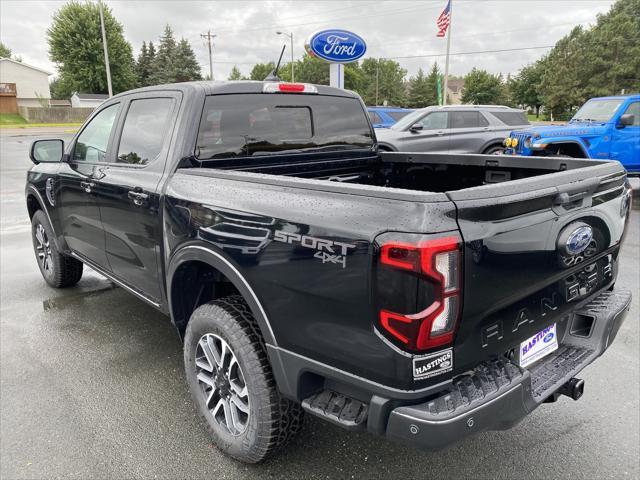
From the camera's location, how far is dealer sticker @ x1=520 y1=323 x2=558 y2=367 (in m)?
2.13

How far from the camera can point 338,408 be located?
6.39ft

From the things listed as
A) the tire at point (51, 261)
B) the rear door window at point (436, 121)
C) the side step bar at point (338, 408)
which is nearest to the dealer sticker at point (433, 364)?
the side step bar at point (338, 408)

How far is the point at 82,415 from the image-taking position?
291cm

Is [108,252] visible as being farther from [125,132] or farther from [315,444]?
[315,444]

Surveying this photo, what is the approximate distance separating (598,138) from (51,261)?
9.19 m

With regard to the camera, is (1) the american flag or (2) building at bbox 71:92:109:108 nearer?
(1) the american flag

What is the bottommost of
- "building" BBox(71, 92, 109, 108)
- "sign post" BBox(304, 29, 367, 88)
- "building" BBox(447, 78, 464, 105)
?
"sign post" BBox(304, 29, 367, 88)

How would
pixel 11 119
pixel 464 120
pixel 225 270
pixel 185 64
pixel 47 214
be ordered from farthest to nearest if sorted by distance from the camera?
pixel 185 64
pixel 11 119
pixel 464 120
pixel 47 214
pixel 225 270

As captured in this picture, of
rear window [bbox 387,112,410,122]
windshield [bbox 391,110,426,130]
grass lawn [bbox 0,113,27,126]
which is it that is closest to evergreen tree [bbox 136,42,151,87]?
grass lawn [bbox 0,113,27,126]

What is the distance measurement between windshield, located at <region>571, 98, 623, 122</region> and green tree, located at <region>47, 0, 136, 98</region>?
56.6 m

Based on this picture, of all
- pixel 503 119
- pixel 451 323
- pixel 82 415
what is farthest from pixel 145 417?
pixel 503 119

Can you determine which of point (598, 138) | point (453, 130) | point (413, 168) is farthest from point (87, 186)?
point (453, 130)

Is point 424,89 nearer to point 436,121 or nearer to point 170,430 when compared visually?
Answer: point 436,121

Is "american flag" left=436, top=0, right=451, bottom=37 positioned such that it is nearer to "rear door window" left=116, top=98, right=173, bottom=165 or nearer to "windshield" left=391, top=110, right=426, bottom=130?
"windshield" left=391, top=110, right=426, bottom=130
